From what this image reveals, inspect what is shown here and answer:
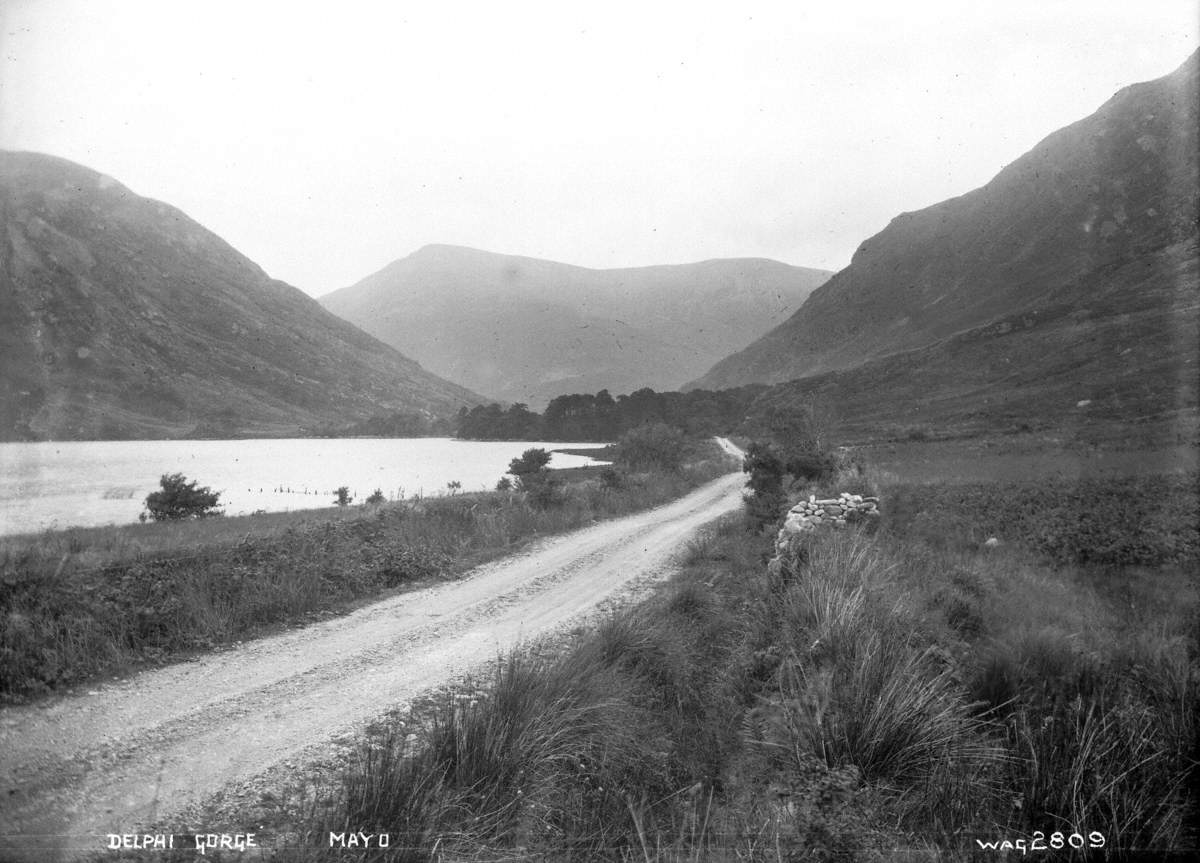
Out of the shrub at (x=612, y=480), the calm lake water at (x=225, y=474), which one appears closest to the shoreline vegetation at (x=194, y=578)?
the calm lake water at (x=225, y=474)

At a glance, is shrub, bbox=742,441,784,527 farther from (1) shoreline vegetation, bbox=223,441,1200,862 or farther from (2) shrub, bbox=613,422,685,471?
(2) shrub, bbox=613,422,685,471

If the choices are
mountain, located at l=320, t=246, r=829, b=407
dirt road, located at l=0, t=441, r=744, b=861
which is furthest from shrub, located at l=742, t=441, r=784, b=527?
mountain, located at l=320, t=246, r=829, b=407

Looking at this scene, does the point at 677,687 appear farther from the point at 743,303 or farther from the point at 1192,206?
the point at 743,303

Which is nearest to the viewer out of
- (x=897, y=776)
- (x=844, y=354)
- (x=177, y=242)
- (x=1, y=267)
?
(x=897, y=776)

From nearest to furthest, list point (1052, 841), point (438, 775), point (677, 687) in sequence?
point (1052, 841) → point (438, 775) → point (677, 687)

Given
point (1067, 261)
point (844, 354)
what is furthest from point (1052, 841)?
point (844, 354)

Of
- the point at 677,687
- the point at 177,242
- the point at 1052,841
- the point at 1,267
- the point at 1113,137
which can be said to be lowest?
the point at 677,687
